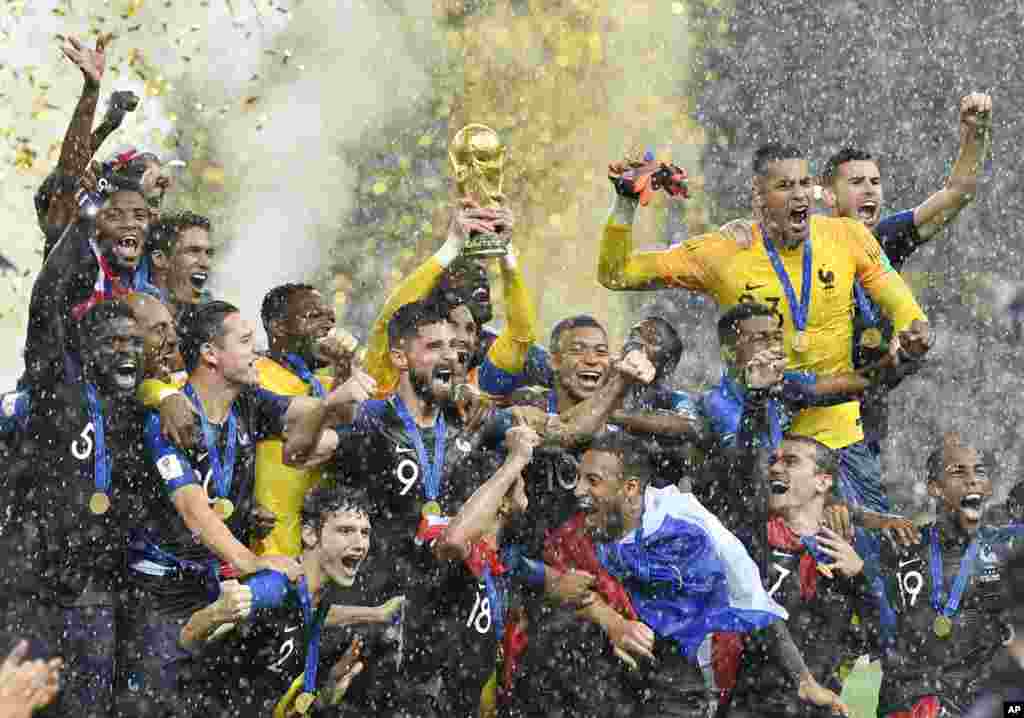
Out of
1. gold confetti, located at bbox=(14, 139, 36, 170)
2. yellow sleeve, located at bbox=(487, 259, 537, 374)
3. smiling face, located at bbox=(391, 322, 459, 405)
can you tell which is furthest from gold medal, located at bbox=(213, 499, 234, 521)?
gold confetti, located at bbox=(14, 139, 36, 170)

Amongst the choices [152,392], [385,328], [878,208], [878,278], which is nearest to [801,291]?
[878,278]

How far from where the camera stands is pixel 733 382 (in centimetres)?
930

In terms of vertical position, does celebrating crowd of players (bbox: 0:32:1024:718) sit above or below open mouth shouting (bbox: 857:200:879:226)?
below

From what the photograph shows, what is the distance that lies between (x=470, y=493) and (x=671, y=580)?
838mm

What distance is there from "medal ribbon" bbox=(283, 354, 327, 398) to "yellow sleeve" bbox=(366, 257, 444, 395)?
0.20m

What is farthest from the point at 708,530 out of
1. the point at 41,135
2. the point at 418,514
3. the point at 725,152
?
the point at 41,135

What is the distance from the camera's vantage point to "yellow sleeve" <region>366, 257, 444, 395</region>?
9086mm

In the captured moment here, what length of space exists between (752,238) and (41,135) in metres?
10.4

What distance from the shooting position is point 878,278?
9.84 m

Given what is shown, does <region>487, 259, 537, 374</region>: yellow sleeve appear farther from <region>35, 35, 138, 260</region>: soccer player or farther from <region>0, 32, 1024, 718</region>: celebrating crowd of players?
<region>35, 35, 138, 260</region>: soccer player

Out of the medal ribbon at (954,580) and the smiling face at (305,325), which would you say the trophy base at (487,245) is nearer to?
the smiling face at (305,325)

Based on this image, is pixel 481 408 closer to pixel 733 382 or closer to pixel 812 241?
pixel 733 382

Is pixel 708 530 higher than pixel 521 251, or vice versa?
pixel 521 251

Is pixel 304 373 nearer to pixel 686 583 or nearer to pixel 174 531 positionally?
pixel 174 531
